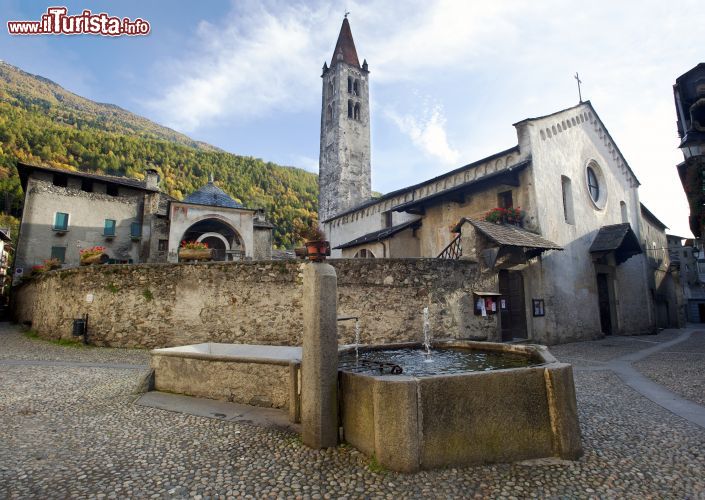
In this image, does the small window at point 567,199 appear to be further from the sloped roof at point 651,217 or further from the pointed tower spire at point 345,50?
the pointed tower spire at point 345,50

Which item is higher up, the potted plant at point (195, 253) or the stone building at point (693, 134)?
the stone building at point (693, 134)

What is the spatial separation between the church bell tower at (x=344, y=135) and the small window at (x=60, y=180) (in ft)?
62.7

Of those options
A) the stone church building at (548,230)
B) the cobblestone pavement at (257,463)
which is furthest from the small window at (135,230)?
the cobblestone pavement at (257,463)

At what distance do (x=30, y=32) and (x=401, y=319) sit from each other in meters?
14.3

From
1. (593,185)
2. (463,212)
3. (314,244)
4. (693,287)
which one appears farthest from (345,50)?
(693,287)

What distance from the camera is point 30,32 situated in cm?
1086

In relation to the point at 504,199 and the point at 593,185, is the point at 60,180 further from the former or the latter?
the point at 593,185

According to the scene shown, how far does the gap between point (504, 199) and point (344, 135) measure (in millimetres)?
22051

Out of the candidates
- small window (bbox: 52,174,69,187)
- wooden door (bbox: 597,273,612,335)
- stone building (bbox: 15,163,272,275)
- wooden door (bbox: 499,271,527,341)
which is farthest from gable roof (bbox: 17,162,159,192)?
wooden door (bbox: 597,273,612,335)

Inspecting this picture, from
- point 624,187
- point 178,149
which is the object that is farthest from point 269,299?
point 178,149

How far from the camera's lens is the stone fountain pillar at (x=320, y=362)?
3883 millimetres

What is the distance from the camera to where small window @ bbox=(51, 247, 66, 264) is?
23719 millimetres

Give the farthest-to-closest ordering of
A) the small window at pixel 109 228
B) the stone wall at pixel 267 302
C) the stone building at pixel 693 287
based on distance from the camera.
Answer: the stone building at pixel 693 287 < the small window at pixel 109 228 < the stone wall at pixel 267 302

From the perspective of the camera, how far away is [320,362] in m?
3.91
